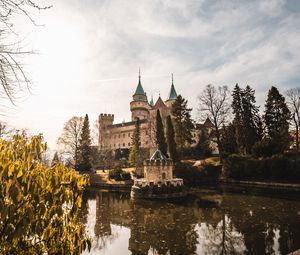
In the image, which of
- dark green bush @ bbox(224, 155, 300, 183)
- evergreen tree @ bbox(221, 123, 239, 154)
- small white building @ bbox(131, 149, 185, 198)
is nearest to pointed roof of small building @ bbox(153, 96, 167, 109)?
A: evergreen tree @ bbox(221, 123, 239, 154)

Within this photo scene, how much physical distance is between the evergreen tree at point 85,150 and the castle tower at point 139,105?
28.9 meters

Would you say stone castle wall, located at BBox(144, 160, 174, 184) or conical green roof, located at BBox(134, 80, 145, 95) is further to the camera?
conical green roof, located at BBox(134, 80, 145, 95)

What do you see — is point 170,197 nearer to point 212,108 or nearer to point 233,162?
point 233,162

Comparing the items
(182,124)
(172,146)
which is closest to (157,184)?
(172,146)

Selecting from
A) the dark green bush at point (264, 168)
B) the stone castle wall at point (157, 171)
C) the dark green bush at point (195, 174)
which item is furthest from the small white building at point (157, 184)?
the dark green bush at point (264, 168)

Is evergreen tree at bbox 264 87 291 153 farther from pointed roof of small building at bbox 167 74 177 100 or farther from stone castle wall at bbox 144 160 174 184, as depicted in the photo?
pointed roof of small building at bbox 167 74 177 100

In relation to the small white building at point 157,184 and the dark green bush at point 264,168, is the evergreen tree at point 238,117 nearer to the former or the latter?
the dark green bush at point 264,168

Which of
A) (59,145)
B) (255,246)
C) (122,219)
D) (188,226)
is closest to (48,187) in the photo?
(255,246)

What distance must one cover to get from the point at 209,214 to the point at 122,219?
541 centimetres

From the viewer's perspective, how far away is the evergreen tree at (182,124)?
43.2m

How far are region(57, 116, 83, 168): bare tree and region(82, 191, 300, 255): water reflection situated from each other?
91.6ft

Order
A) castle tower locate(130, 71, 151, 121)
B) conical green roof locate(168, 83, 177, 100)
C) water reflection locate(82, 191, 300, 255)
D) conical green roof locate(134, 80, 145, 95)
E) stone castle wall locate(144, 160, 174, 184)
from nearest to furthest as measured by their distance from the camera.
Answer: water reflection locate(82, 191, 300, 255) → stone castle wall locate(144, 160, 174, 184) → conical green roof locate(168, 83, 177, 100) → castle tower locate(130, 71, 151, 121) → conical green roof locate(134, 80, 145, 95)

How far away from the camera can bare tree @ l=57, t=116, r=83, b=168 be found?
46.7 metres

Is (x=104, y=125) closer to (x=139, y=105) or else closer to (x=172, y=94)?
(x=139, y=105)
